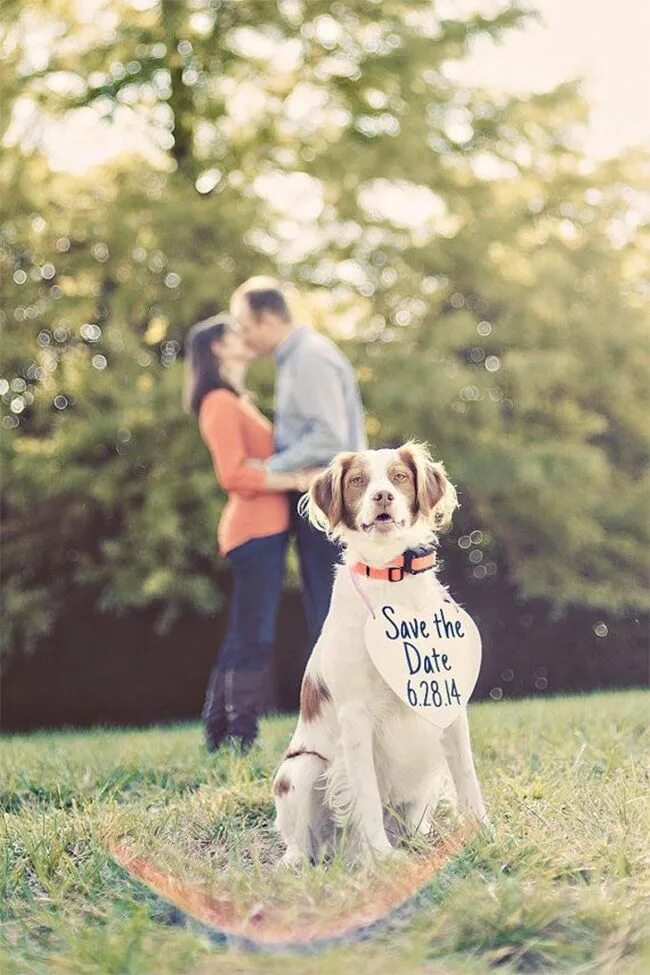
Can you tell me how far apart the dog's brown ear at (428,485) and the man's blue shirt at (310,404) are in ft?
5.28

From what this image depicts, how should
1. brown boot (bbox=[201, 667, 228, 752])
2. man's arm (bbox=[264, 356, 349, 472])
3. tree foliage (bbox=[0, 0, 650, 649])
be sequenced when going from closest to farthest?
1. man's arm (bbox=[264, 356, 349, 472])
2. brown boot (bbox=[201, 667, 228, 752])
3. tree foliage (bbox=[0, 0, 650, 649])

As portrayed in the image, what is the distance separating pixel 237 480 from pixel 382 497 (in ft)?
6.34

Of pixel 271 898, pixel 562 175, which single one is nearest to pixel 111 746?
pixel 271 898

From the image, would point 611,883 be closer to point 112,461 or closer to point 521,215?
point 112,461

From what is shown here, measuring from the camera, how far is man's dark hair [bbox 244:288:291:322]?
5594 millimetres

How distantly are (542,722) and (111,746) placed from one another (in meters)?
2.09

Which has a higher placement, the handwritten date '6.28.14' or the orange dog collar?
the orange dog collar

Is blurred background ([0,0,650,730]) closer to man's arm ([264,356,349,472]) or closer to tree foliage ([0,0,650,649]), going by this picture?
tree foliage ([0,0,650,649])

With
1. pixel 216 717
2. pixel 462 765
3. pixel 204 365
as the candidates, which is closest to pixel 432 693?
pixel 462 765

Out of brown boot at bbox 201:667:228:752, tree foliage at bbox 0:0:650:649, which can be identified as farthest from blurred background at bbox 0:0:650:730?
brown boot at bbox 201:667:228:752

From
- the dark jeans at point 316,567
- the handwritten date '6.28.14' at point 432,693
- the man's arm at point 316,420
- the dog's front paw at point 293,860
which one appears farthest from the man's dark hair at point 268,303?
the dog's front paw at point 293,860

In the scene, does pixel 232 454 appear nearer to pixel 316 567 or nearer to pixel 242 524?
pixel 242 524

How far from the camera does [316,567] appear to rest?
546cm

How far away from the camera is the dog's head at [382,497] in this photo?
359 cm
